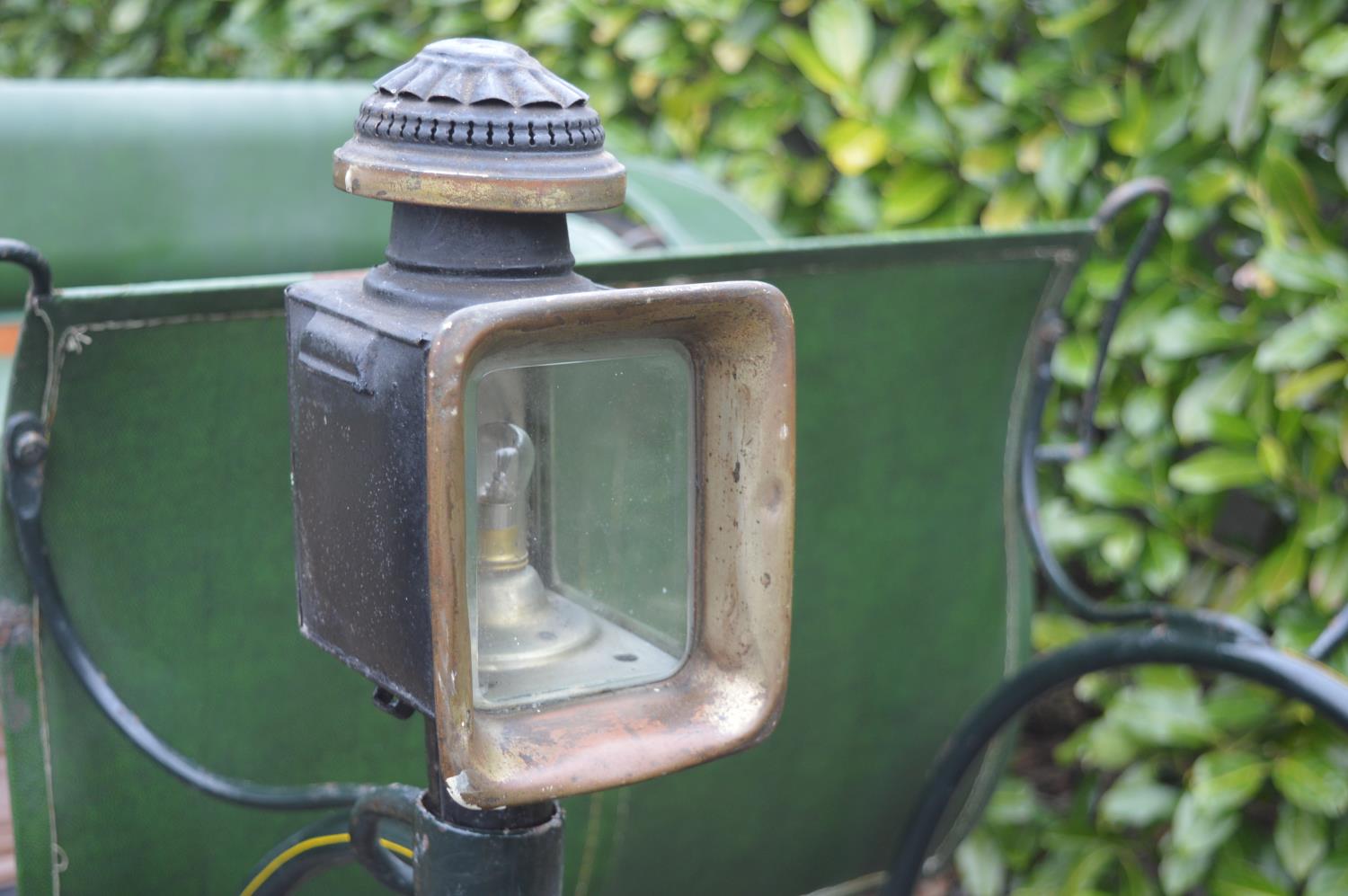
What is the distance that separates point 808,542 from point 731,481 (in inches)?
36.7

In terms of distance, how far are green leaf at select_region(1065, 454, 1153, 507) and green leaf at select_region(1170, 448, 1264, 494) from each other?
11 cm

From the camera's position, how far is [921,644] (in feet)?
7.15

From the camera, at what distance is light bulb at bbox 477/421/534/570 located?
1040 mm

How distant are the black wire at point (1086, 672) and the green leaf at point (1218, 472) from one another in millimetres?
382

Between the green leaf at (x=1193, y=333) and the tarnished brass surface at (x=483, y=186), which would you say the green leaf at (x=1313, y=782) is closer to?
the green leaf at (x=1193, y=333)

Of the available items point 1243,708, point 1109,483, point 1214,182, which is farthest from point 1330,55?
point 1243,708

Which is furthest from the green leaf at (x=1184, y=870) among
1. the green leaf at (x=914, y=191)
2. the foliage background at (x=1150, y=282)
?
the green leaf at (x=914, y=191)

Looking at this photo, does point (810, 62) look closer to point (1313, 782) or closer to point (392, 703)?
point (1313, 782)

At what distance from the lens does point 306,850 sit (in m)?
1.26

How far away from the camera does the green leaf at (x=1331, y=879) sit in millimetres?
2111

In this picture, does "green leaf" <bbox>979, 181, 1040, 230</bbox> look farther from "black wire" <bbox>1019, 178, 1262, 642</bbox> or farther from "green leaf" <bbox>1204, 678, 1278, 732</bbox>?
"green leaf" <bbox>1204, 678, 1278, 732</bbox>

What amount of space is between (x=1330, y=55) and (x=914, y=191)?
2.56 ft

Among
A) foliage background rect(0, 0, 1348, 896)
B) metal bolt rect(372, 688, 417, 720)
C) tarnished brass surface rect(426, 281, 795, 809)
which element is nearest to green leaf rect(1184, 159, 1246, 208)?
foliage background rect(0, 0, 1348, 896)

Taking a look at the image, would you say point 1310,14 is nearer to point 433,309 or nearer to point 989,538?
point 989,538
